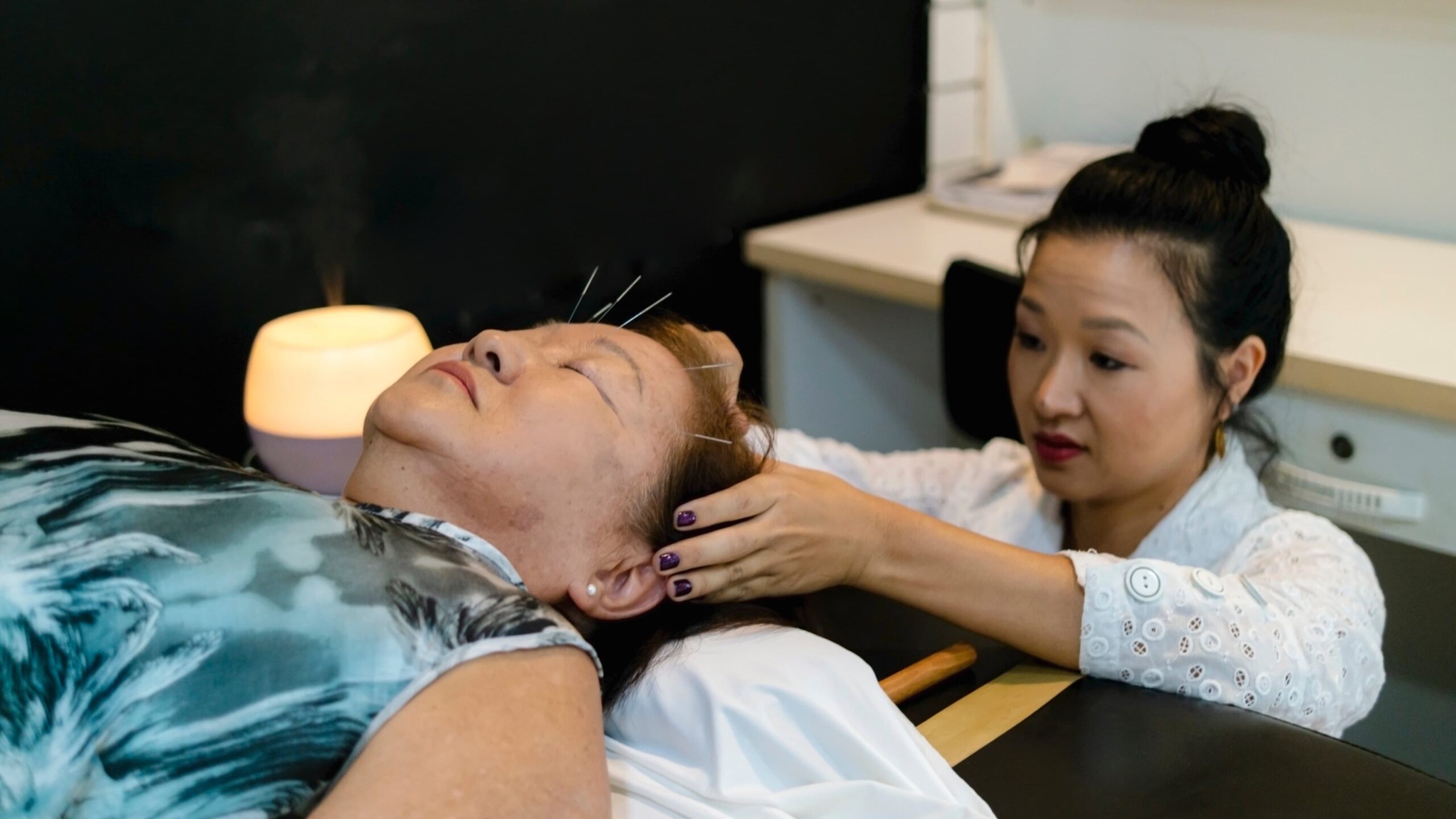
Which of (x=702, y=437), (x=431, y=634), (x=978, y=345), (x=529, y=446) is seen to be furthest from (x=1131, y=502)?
(x=431, y=634)

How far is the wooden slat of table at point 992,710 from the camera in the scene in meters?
1.15

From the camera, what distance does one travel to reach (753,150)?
2.32 metres

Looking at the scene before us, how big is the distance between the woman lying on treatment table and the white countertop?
0.89m

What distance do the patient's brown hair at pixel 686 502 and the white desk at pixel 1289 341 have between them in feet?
2.76

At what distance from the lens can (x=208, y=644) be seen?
0.85 m

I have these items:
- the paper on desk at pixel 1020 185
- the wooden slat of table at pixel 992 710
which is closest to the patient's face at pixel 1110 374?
the wooden slat of table at pixel 992 710

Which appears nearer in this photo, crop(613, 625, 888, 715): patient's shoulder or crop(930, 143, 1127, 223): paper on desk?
crop(613, 625, 888, 715): patient's shoulder

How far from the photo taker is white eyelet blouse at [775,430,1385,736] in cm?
120

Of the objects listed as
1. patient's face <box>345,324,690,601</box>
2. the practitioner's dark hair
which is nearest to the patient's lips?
patient's face <box>345,324,690,601</box>

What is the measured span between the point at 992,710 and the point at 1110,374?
1.37 feet

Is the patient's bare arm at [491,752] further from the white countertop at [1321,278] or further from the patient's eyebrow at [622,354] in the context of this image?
the white countertop at [1321,278]

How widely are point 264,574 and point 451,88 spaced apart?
120 cm

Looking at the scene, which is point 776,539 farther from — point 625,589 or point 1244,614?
point 1244,614

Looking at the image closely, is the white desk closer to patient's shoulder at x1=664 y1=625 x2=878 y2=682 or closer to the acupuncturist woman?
the acupuncturist woman
